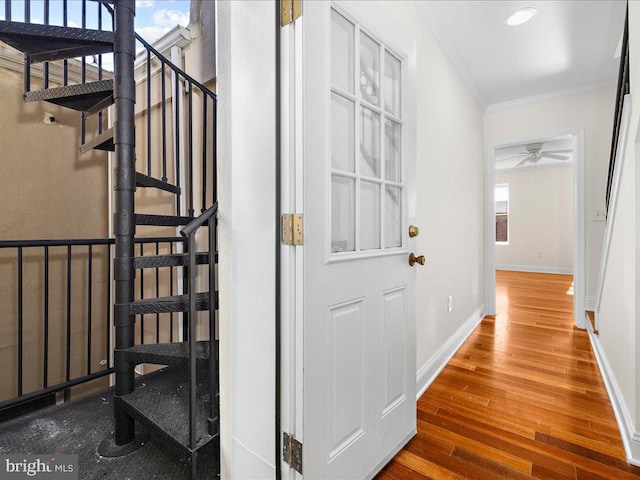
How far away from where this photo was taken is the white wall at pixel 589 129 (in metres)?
3.49

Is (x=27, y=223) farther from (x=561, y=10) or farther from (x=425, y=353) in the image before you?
(x=561, y=10)

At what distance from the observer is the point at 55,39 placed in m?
1.71

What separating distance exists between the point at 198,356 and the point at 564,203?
8.43 m

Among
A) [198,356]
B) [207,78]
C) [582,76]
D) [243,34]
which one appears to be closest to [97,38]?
[207,78]

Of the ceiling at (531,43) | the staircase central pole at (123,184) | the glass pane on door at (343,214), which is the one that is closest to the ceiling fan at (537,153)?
the ceiling at (531,43)

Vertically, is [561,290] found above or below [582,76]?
below

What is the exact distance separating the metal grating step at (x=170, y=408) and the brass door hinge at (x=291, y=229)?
93 centimetres

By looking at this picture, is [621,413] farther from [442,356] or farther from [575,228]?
[575,228]

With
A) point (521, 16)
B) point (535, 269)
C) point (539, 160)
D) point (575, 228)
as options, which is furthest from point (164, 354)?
point (535, 269)

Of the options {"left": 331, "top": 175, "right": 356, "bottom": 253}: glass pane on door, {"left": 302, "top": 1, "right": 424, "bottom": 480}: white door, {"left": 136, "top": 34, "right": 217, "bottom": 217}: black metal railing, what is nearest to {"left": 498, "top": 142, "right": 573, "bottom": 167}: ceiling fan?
{"left": 302, "top": 1, "right": 424, "bottom": 480}: white door

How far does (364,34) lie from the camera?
4.50 ft

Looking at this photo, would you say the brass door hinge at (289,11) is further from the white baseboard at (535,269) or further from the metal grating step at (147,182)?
the white baseboard at (535,269)

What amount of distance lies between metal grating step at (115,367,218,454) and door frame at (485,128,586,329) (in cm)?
350

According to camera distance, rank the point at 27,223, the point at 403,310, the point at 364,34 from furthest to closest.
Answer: the point at 27,223 → the point at 403,310 → the point at 364,34
